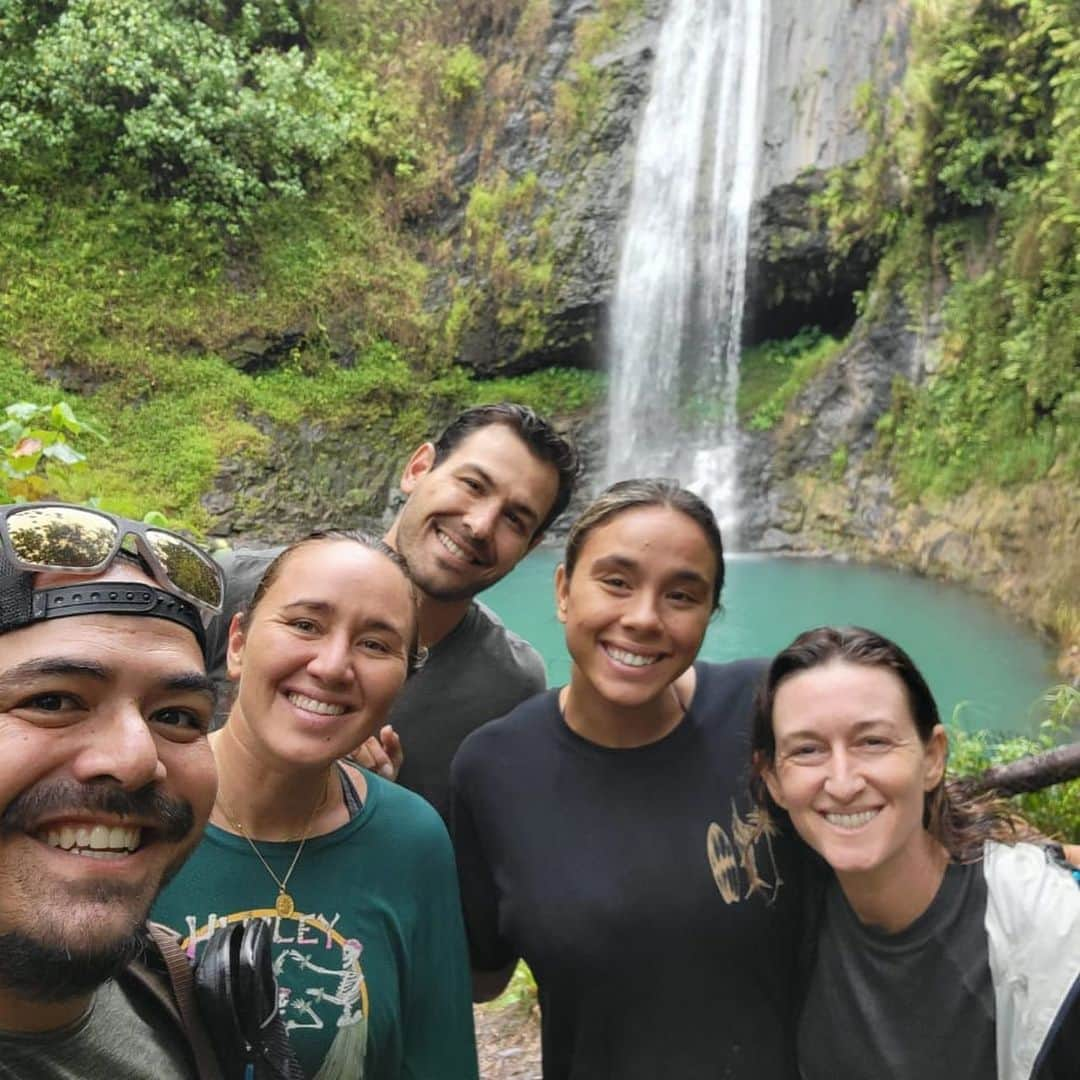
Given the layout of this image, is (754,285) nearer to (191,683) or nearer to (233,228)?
(233,228)

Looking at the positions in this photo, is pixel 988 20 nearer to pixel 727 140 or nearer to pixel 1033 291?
pixel 1033 291

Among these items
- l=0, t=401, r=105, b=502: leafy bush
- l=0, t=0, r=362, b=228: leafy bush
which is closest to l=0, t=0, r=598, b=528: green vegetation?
l=0, t=0, r=362, b=228: leafy bush

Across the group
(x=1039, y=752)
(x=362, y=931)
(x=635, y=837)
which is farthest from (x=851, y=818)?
(x=1039, y=752)

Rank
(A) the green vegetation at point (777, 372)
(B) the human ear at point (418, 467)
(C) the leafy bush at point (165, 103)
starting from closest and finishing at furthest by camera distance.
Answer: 1. (B) the human ear at point (418, 467)
2. (C) the leafy bush at point (165, 103)
3. (A) the green vegetation at point (777, 372)

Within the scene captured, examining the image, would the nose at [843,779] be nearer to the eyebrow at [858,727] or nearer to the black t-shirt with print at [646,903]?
the eyebrow at [858,727]

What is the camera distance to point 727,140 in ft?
45.5

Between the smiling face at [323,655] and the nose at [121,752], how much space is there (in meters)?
0.48

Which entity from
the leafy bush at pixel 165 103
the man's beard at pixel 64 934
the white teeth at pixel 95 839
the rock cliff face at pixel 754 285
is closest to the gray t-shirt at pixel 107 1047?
the man's beard at pixel 64 934

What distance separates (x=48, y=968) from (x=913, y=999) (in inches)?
52.3

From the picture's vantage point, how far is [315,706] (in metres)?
1.47

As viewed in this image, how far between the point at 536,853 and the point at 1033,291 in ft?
32.1

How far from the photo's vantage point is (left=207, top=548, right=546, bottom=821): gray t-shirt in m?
2.17

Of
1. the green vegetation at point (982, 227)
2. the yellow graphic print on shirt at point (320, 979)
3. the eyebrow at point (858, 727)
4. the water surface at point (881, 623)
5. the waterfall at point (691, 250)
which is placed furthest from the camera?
the waterfall at point (691, 250)

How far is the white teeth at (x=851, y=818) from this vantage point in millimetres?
1532
